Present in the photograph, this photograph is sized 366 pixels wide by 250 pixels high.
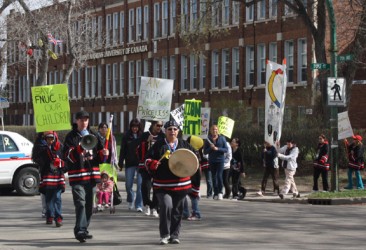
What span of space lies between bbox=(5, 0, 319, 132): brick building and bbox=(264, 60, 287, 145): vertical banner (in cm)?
1362

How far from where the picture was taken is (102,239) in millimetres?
13203

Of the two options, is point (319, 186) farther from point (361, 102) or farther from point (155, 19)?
point (155, 19)

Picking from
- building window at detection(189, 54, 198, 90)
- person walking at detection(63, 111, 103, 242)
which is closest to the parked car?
person walking at detection(63, 111, 103, 242)

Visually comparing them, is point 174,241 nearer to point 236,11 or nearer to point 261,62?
point 261,62

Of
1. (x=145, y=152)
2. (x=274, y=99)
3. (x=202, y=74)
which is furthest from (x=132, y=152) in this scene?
(x=202, y=74)

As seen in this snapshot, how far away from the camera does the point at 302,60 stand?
154 feet

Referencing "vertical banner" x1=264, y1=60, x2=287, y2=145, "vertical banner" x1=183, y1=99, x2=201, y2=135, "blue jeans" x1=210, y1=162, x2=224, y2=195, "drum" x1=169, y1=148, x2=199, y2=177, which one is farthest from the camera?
"vertical banner" x1=264, y1=60, x2=287, y2=145

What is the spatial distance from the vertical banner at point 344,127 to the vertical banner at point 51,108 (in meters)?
10.6

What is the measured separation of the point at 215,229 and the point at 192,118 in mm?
8974

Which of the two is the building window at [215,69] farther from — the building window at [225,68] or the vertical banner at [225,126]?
the vertical banner at [225,126]

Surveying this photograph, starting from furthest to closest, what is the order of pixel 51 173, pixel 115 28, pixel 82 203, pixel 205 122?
pixel 115 28, pixel 205 122, pixel 51 173, pixel 82 203

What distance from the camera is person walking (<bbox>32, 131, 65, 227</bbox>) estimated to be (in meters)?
15.0

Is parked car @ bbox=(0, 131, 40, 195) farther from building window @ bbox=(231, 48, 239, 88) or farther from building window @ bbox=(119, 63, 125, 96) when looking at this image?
building window @ bbox=(119, 63, 125, 96)

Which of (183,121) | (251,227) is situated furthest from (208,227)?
(183,121)
